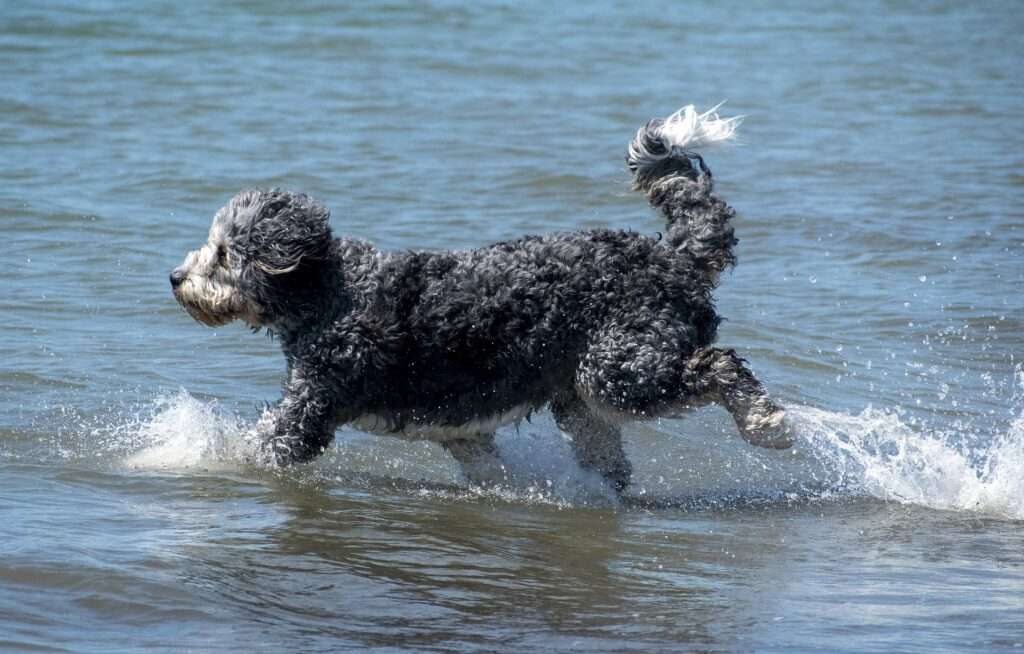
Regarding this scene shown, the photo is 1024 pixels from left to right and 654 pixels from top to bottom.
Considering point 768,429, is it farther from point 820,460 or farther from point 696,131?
point 696,131

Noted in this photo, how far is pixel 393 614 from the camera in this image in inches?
Result: 199

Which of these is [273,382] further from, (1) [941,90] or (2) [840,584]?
(1) [941,90]

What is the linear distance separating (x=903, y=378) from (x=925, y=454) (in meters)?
1.70

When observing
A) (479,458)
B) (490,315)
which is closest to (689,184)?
(490,315)

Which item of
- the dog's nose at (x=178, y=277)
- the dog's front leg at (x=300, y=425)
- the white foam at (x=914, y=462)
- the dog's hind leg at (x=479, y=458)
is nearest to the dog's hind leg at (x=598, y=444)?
the dog's hind leg at (x=479, y=458)

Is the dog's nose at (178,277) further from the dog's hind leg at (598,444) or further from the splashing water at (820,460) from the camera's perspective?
the dog's hind leg at (598,444)

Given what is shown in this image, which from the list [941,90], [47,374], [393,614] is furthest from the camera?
[941,90]

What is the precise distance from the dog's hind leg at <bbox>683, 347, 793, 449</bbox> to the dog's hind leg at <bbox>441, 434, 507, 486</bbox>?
104cm

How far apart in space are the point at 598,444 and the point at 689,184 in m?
1.25

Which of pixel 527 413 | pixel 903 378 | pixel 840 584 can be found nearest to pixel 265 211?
pixel 527 413

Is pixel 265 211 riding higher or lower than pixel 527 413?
higher

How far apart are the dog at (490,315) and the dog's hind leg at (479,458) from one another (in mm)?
176

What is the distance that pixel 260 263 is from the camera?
652cm

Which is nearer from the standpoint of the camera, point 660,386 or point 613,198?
point 660,386
